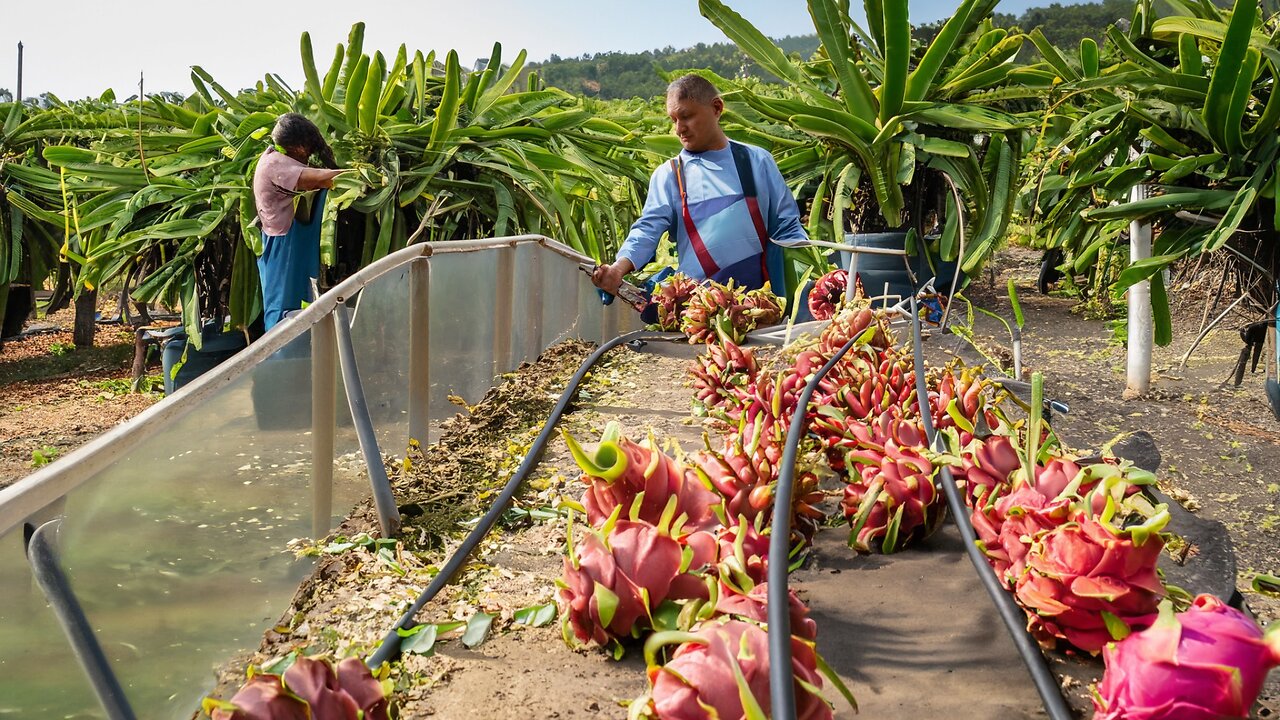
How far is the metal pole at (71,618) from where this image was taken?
2.75ft

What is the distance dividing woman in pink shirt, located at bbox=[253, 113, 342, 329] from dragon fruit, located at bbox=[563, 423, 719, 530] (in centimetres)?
296

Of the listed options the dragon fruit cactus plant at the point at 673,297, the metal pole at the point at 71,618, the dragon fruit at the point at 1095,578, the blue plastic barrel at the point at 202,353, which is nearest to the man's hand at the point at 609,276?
the dragon fruit cactus plant at the point at 673,297

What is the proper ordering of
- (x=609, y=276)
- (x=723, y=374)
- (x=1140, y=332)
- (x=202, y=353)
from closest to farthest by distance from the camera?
(x=723, y=374)
(x=609, y=276)
(x=1140, y=332)
(x=202, y=353)

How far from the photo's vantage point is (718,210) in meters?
3.36

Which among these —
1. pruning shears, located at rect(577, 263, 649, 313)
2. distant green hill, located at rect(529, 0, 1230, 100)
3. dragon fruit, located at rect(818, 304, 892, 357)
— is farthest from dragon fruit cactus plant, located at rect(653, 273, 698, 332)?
distant green hill, located at rect(529, 0, 1230, 100)

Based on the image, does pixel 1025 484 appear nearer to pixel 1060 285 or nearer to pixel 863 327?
pixel 863 327

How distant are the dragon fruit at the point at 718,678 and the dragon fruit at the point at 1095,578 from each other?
1.21 feet

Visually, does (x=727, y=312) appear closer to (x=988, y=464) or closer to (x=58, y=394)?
(x=988, y=464)

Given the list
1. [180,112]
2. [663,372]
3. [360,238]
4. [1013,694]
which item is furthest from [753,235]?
[180,112]

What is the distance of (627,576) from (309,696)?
0.40 m

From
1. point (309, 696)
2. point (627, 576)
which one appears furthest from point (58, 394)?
point (309, 696)

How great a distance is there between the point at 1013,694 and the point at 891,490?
0.38 m

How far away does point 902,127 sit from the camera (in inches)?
164

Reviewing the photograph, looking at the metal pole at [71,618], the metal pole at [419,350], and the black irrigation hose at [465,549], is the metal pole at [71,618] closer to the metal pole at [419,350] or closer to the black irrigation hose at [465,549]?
the black irrigation hose at [465,549]
